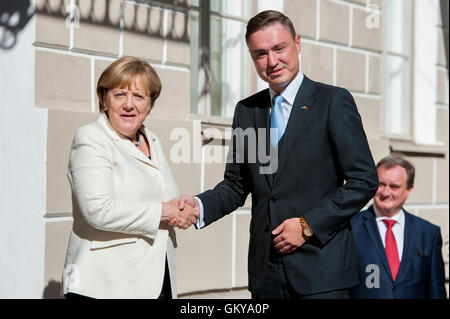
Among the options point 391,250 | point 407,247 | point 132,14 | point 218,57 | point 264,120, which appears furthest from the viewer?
point 218,57

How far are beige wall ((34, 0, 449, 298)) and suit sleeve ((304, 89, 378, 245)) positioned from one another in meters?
2.51

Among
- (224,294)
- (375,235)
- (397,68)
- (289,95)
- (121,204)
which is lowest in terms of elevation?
(224,294)

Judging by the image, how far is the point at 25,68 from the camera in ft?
18.1

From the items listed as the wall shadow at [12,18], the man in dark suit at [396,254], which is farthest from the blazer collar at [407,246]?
the wall shadow at [12,18]

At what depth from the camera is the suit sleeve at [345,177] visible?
3.67 metres

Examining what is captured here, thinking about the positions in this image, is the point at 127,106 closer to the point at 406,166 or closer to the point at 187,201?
the point at 187,201

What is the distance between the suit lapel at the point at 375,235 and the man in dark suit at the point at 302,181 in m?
1.57

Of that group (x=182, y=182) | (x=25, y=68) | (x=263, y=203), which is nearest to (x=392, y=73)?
(x=182, y=182)

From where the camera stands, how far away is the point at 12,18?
17.9 ft

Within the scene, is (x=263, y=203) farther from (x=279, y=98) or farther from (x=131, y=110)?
(x=131, y=110)

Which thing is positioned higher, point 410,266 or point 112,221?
point 112,221

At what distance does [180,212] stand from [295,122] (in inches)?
29.8

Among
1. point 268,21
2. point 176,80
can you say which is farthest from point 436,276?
point 176,80
